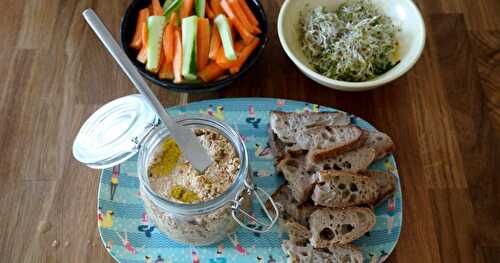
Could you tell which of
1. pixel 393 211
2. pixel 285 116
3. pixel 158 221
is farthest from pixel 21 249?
pixel 393 211

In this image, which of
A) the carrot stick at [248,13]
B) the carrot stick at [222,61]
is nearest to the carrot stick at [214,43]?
the carrot stick at [222,61]

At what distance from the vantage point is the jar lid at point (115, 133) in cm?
118

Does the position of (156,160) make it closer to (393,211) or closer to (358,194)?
(358,194)

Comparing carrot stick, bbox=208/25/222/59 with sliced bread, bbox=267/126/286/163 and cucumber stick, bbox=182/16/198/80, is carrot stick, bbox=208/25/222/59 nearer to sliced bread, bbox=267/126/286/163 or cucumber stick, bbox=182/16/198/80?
cucumber stick, bbox=182/16/198/80

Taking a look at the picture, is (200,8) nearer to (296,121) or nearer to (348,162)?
(296,121)

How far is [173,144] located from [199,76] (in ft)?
1.12

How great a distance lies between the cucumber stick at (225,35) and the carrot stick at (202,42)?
0.04m

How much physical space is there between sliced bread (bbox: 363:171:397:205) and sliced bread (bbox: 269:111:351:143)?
191 millimetres

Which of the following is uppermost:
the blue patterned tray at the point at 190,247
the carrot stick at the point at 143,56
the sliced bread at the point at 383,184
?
the carrot stick at the point at 143,56

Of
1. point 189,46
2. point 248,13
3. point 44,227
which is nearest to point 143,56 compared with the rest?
point 189,46

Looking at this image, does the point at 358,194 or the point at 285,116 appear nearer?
the point at 358,194

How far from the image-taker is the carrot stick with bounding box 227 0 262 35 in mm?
1543

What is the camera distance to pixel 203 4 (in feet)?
5.22

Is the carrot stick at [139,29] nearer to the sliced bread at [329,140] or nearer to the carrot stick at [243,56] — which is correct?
the carrot stick at [243,56]
